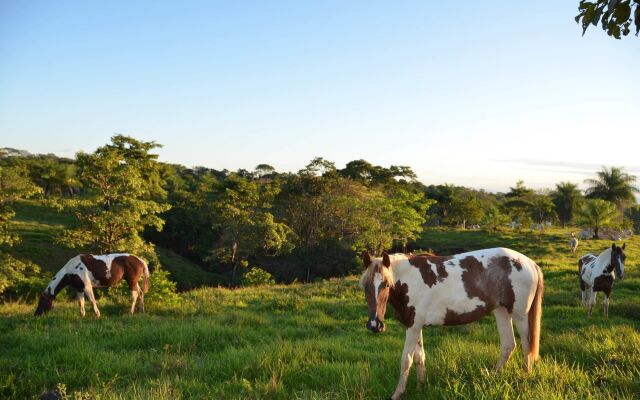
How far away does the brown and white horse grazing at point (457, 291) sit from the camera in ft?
18.0

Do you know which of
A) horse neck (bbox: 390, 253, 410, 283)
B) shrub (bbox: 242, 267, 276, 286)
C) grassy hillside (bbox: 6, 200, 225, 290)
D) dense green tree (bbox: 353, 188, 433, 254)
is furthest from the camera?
grassy hillside (bbox: 6, 200, 225, 290)

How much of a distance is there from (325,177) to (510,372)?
3726 cm

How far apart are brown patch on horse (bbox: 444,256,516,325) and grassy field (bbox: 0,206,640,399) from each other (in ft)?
2.43

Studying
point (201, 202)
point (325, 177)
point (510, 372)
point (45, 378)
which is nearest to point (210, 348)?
point (45, 378)

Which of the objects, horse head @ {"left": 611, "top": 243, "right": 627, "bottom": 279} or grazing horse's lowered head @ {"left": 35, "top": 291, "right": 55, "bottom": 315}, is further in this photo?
horse head @ {"left": 611, "top": 243, "right": 627, "bottom": 279}

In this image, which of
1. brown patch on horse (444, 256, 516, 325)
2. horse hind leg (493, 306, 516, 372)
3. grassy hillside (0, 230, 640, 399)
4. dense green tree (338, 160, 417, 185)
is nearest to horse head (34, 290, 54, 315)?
grassy hillside (0, 230, 640, 399)

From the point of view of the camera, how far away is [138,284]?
1334cm

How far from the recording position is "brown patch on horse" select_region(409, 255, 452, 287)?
578cm

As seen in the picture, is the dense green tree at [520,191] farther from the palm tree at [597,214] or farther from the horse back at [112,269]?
the horse back at [112,269]

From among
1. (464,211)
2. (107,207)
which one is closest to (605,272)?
(107,207)

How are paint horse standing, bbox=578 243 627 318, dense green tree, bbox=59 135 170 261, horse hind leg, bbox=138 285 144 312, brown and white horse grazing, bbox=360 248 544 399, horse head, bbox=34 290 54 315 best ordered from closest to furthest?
1. brown and white horse grazing, bbox=360 248 544 399
2. horse head, bbox=34 290 54 315
3. paint horse standing, bbox=578 243 627 318
4. horse hind leg, bbox=138 285 144 312
5. dense green tree, bbox=59 135 170 261

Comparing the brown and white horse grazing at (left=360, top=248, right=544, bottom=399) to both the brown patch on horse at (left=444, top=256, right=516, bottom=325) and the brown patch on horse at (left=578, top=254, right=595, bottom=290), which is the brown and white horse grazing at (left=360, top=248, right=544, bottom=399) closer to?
the brown patch on horse at (left=444, top=256, right=516, bottom=325)

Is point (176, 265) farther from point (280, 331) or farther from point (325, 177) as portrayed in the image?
point (280, 331)

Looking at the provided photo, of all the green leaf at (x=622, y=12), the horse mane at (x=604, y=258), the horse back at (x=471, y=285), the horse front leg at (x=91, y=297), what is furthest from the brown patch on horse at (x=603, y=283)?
the horse front leg at (x=91, y=297)
